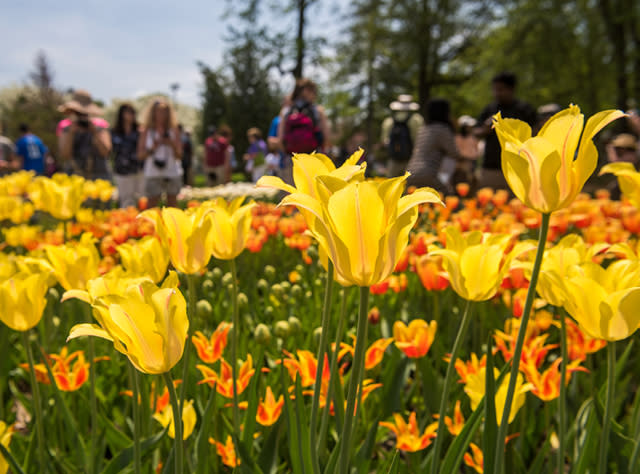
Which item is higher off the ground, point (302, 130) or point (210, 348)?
point (302, 130)

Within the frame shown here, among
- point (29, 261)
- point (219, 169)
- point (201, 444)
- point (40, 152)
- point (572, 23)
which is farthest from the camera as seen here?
point (572, 23)

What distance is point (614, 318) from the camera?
0.75m

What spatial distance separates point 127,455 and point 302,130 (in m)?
3.95

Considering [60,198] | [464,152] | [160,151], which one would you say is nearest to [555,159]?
[60,198]

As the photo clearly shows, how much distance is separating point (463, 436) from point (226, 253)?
20.9 inches

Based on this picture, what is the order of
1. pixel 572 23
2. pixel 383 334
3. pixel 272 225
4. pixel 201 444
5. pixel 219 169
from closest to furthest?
pixel 201 444 < pixel 383 334 < pixel 272 225 < pixel 219 169 < pixel 572 23


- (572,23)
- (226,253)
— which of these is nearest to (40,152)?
(226,253)

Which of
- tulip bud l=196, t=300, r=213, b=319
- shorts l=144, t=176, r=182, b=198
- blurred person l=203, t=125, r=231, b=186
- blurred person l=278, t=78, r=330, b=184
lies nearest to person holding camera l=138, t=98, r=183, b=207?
shorts l=144, t=176, r=182, b=198

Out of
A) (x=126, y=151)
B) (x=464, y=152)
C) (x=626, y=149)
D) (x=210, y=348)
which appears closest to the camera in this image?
(x=210, y=348)

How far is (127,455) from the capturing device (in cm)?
109

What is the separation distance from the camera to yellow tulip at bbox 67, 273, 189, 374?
26.5 inches

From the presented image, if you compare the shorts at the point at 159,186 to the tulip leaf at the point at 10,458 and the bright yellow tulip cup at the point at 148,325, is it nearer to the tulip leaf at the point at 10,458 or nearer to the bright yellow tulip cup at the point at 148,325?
the tulip leaf at the point at 10,458

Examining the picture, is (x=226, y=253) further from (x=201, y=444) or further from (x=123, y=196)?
(x=123, y=196)

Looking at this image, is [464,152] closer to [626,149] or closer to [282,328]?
[626,149]
